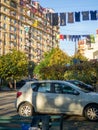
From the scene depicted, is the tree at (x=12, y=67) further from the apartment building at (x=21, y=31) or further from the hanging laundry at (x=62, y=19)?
the apartment building at (x=21, y=31)

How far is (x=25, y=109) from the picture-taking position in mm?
15094

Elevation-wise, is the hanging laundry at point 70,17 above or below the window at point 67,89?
above

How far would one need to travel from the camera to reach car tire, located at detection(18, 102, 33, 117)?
49.1 feet

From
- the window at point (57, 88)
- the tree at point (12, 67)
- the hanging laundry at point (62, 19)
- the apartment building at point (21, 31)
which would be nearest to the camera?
the window at point (57, 88)

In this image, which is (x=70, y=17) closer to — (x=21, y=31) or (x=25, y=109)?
(x=25, y=109)

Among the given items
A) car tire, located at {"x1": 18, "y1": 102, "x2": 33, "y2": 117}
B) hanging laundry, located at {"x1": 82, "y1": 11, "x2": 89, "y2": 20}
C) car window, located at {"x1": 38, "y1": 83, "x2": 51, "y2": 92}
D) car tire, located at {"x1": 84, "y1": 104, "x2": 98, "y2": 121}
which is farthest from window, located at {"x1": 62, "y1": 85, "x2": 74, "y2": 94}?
hanging laundry, located at {"x1": 82, "y1": 11, "x2": 89, "y2": 20}

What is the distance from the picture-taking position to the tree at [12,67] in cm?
5116

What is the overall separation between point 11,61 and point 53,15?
23.3 m

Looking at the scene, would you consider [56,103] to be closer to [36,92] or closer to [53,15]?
[36,92]

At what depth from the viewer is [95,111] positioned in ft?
46.2

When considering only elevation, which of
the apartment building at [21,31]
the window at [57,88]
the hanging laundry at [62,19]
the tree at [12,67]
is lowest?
the window at [57,88]

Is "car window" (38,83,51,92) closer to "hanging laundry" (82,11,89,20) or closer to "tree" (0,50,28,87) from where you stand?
"hanging laundry" (82,11,89,20)

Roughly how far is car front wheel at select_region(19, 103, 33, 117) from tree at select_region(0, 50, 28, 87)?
3612cm

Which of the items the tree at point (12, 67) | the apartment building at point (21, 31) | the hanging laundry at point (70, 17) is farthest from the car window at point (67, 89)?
the apartment building at point (21, 31)
